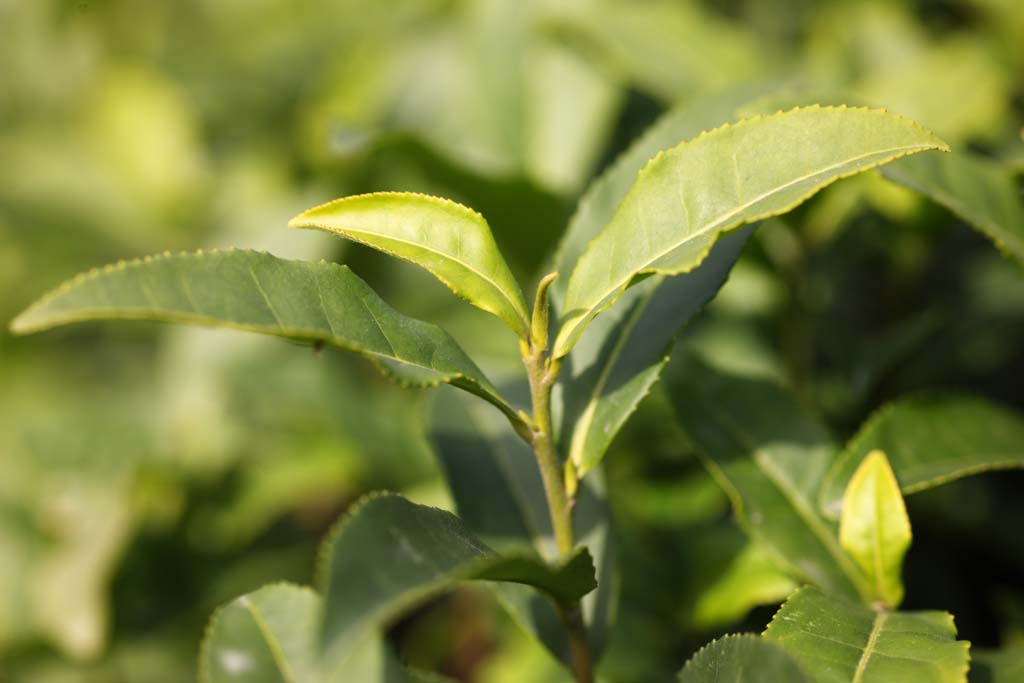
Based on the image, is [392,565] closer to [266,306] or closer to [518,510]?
[266,306]

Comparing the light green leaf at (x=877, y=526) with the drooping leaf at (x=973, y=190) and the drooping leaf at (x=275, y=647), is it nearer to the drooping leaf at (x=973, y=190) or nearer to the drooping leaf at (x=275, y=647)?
the drooping leaf at (x=973, y=190)

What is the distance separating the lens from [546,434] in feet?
2.51

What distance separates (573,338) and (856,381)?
704 millimetres

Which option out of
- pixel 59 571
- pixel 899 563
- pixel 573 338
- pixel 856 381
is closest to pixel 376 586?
pixel 573 338

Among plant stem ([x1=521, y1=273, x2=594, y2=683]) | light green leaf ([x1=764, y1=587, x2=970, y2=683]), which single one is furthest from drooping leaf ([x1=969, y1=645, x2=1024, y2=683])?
plant stem ([x1=521, y1=273, x2=594, y2=683])

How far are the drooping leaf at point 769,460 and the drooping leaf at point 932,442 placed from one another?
3cm

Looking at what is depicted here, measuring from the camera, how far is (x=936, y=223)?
4.04 feet

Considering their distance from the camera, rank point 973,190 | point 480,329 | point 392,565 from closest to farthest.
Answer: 1. point 392,565
2. point 973,190
3. point 480,329

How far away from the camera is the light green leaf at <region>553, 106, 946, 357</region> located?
0.68 meters

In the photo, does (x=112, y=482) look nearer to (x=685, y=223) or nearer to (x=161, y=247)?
(x=161, y=247)

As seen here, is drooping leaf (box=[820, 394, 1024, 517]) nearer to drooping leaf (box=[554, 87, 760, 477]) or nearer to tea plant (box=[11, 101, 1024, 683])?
tea plant (box=[11, 101, 1024, 683])

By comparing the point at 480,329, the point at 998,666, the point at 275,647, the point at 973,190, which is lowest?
the point at 998,666

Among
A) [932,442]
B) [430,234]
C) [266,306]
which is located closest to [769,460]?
[932,442]

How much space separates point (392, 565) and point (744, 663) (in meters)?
0.27
